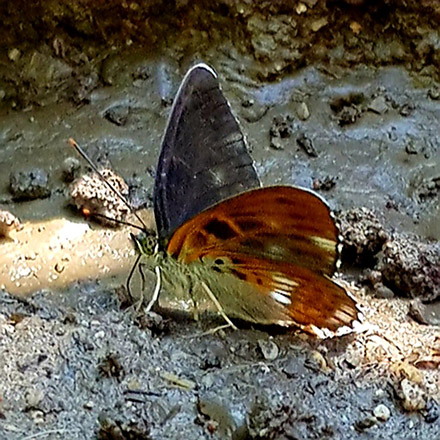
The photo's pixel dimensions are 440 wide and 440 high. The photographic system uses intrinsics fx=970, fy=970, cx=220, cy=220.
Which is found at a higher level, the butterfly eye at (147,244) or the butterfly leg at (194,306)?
the butterfly eye at (147,244)

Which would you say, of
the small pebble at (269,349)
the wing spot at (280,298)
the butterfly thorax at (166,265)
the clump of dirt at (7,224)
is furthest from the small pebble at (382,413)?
the clump of dirt at (7,224)

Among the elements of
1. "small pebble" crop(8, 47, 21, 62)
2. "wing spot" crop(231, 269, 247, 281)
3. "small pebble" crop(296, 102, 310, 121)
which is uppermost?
"small pebble" crop(8, 47, 21, 62)

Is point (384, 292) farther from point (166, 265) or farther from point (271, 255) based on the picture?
point (166, 265)

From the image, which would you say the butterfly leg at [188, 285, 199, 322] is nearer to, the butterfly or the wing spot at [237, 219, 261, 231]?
the butterfly

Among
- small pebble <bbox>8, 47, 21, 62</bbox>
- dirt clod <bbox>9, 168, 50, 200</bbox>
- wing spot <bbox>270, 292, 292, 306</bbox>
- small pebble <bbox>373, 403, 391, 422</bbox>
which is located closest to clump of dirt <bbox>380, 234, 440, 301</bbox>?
wing spot <bbox>270, 292, 292, 306</bbox>

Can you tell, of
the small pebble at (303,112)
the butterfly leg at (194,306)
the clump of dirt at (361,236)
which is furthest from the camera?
the small pebble at (303,112)

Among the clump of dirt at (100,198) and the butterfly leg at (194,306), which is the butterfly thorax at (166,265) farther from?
the clump of dirt at (100,198)

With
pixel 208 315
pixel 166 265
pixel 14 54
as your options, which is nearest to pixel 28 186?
pixel 14 54
